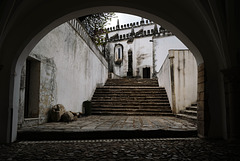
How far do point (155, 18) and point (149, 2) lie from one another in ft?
1.13

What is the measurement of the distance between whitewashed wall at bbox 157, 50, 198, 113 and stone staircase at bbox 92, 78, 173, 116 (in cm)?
84

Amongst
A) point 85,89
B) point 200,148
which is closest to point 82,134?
point 200,148

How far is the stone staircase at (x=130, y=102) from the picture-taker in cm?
870

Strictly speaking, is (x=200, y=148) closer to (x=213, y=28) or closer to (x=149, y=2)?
(x=213, y=28)

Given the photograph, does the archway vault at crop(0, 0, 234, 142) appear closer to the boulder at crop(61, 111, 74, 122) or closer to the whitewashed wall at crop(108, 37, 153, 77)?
the boulder at crop(61, 111, 74, 122)

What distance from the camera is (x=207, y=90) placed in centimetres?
363

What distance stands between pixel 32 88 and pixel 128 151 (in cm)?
344

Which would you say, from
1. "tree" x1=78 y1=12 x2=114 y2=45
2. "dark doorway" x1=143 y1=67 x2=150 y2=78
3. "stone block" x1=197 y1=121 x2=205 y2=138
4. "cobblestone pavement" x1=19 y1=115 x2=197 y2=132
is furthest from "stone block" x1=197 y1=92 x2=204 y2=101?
"dark doorway" x1=143 y1=67 x2=150 y2=78

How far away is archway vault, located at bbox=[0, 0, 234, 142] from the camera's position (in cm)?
344

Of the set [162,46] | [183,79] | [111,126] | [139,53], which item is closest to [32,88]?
[111,126]

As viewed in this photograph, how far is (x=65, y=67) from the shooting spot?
6559 millimetres

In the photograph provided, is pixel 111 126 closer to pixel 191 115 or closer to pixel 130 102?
pixel 191 115

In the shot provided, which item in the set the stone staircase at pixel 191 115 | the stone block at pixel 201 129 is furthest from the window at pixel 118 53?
the stone block at pixel 201 129

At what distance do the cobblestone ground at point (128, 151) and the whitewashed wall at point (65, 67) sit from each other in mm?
2339
